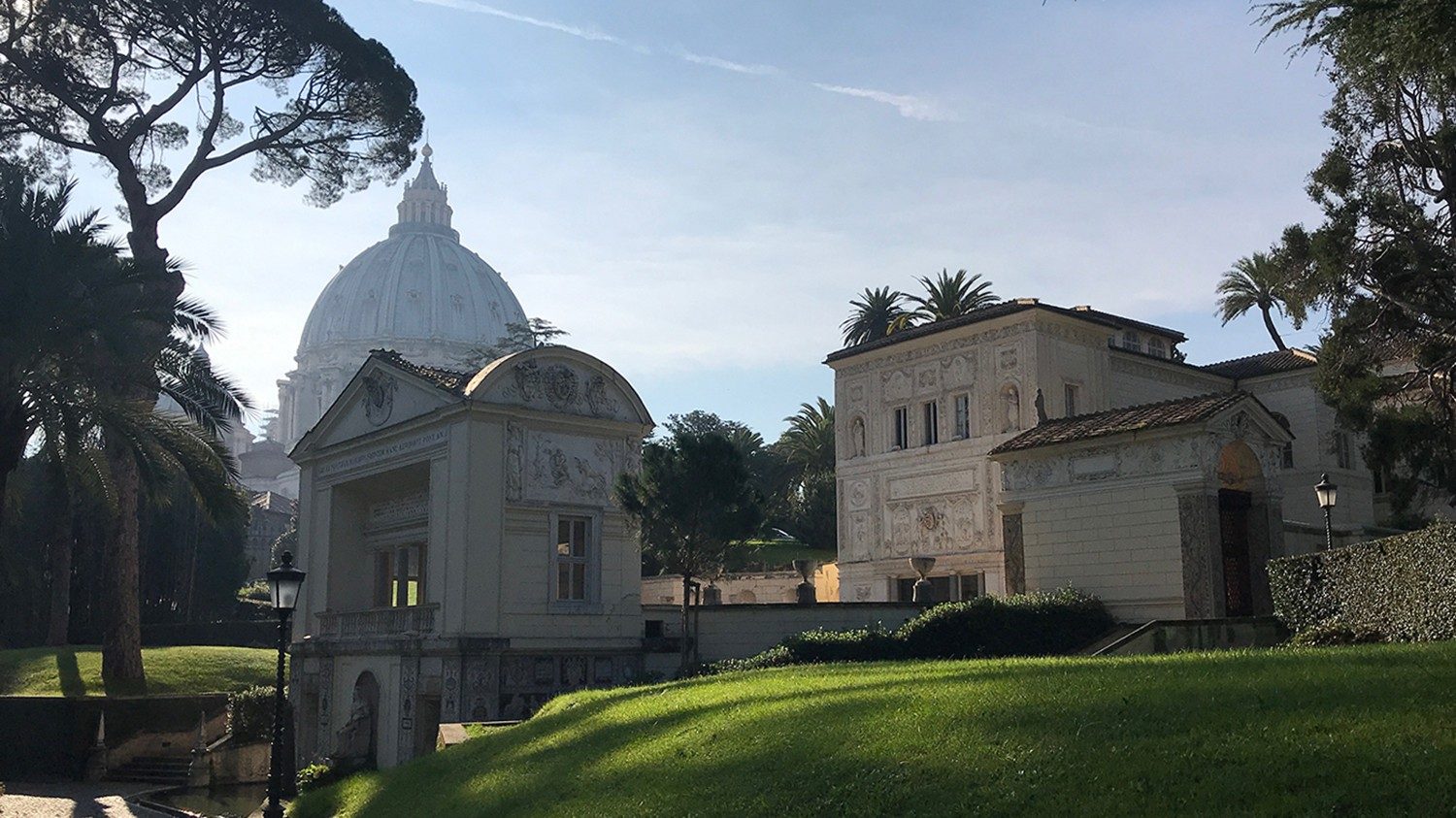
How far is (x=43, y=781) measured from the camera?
31.8 meters

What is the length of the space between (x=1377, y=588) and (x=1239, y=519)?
6.02 meters

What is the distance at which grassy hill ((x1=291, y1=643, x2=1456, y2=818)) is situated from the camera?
8188 millimetres

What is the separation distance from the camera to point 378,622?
28.9 metres

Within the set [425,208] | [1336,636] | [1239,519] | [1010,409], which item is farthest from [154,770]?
[425,208]

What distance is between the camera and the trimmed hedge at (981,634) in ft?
72.8

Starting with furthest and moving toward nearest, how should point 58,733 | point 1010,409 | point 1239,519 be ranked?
1. point 1010,409
2. point 58,733
3. point 1239,519

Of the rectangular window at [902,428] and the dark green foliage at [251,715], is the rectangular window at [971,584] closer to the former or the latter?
the rectangular window at [902,428]

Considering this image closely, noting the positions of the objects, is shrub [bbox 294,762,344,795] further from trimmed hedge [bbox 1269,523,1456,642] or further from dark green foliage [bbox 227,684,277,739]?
trimmed hedge [bbox 1269,523,1456,642]

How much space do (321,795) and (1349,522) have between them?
34.3 metres

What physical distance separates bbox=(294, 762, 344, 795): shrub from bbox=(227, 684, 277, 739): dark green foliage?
9272mm

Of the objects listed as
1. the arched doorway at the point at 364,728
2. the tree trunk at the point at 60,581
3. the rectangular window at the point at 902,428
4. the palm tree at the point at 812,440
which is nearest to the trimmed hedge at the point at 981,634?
the arched doorway at the point at 364,728

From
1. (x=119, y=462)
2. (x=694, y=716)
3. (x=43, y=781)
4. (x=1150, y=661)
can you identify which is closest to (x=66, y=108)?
(x=119, y=462)

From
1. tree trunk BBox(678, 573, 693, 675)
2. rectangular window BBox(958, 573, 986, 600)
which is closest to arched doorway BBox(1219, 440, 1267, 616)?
tree trunk BBox(678, 573, 693, 675)

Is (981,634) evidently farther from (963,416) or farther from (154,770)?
(154,770)
